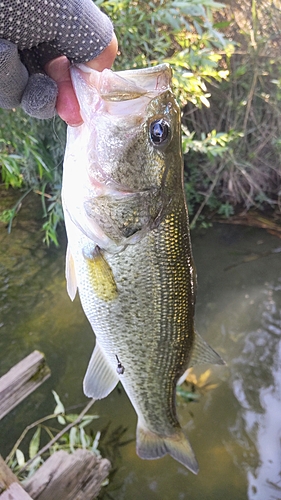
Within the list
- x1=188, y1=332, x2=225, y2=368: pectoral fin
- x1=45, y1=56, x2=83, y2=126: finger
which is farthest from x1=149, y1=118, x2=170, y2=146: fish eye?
x1=188, y1=332, x2=225, y2=368: pectoral fin

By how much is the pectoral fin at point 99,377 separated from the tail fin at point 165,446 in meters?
0.32

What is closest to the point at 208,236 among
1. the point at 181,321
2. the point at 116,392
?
the point at 116,392

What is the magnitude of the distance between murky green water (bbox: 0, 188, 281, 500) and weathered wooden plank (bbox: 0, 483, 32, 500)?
118cm

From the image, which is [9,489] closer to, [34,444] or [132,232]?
[34,444]

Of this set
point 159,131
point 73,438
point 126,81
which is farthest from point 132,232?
point 73,438

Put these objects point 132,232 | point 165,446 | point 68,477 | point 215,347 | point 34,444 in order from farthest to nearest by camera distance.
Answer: point 215,347 → point 34,444 → point 68,477 → point 165,446 → point 132,232

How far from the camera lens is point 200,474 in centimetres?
257

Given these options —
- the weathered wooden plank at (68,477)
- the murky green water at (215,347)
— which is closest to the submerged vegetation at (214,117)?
the murky green water at (215,347)

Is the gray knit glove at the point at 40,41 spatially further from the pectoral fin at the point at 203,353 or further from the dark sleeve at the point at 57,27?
the pectoral fin at the point at 203,353

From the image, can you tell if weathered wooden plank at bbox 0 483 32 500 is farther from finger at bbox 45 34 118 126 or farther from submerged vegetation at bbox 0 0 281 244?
submerged vegetation at bbox 0 0 281 244

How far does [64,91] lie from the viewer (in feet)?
3.52

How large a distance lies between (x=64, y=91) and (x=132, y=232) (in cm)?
44

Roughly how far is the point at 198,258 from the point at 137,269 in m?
2.97

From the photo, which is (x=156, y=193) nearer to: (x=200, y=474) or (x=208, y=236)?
(x=200, y=474)
